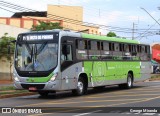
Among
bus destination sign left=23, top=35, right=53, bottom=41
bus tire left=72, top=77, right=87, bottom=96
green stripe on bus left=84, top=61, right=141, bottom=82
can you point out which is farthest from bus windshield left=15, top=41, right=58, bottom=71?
green stripe on bus left=84, top=61, right=141, bottom=82

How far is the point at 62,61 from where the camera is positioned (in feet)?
68.3

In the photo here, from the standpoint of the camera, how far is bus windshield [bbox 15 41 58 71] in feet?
67.5

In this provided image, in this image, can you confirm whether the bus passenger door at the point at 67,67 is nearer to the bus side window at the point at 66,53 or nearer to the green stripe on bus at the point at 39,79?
the bus side window at the point at 66,53

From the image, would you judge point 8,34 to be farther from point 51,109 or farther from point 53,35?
point 51,109

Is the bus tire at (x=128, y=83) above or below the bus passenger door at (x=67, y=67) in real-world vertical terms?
below

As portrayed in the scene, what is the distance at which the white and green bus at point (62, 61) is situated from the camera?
67.3 feet

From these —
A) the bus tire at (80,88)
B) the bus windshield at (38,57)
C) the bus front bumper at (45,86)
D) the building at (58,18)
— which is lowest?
the bus tire at (80,88)

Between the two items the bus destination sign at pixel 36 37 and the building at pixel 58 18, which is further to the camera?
the building at pixel 58 18

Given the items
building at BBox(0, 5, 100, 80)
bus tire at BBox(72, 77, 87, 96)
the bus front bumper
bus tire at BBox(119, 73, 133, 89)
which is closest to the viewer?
the bus front bumper

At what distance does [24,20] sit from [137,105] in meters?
64.1

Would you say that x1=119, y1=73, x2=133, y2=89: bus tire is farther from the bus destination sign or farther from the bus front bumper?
the bus destination sign

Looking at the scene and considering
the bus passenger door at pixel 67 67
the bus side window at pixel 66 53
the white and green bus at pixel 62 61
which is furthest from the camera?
the bus side window at pixel 66 53

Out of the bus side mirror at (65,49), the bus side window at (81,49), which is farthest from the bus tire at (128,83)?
the bus side mirror at (65,49)

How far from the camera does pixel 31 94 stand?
23.8 metres
